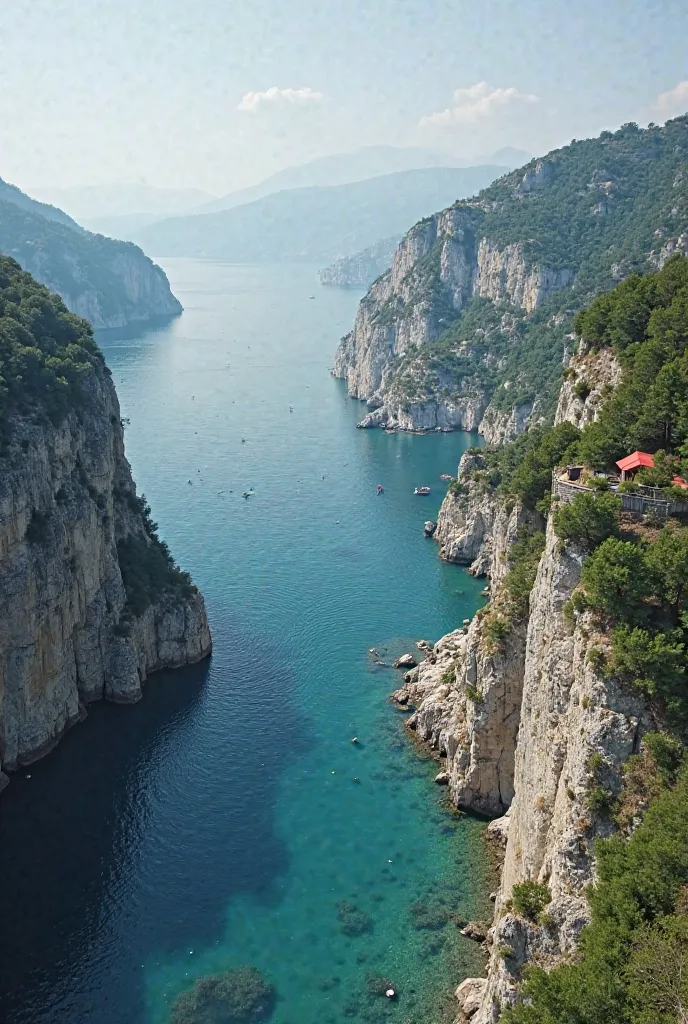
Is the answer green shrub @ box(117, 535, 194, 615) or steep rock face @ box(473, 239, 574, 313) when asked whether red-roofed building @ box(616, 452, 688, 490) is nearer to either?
green shrub @ box(117, 535, 194, 615)

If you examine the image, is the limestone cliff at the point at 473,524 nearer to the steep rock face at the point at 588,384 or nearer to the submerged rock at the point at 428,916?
the steep rock face at the point at 588,384

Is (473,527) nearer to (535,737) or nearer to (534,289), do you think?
(535,737)

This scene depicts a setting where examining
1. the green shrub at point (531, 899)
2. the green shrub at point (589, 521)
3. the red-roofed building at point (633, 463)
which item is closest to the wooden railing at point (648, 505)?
the green shrub at point (589, 521)

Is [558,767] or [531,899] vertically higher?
[558,767]

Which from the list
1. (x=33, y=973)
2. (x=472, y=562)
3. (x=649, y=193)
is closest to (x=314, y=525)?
(x=472, y=562)

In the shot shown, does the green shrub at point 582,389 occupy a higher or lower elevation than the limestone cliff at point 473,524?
higher

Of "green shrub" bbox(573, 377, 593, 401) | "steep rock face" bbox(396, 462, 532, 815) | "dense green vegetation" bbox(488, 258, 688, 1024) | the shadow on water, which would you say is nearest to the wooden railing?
"dense green vegetation" bbox(488, 258, 688, 1024)

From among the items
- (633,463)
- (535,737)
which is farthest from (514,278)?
(535,737)
